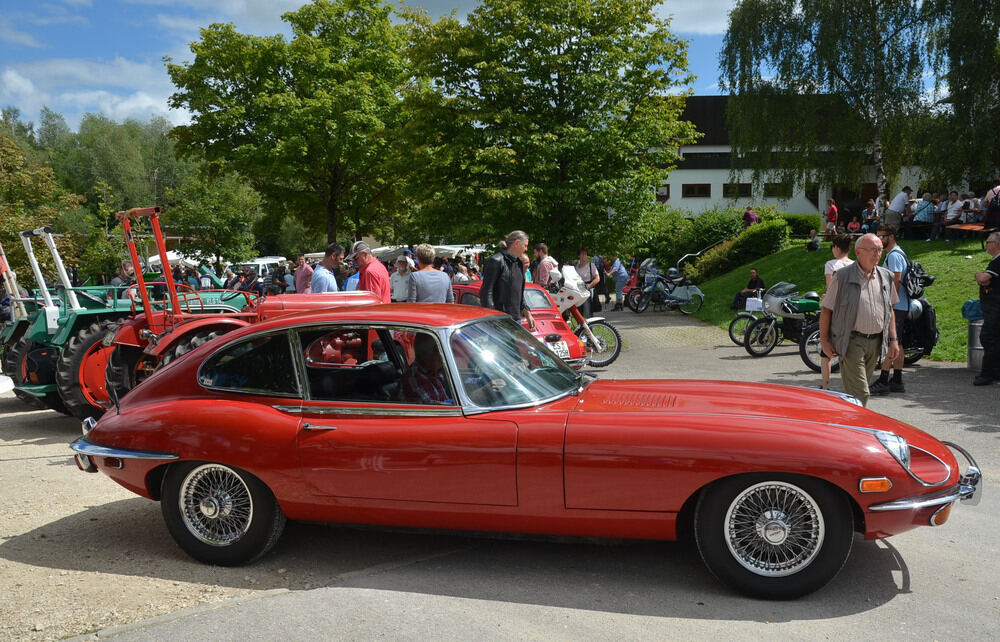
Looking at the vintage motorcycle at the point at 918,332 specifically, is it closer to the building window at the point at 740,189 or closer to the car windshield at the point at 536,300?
the car windshield at the point at 536,300

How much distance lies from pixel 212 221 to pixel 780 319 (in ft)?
99.7

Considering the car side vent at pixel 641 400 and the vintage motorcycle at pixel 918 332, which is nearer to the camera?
the car side vent at pixel 641 400

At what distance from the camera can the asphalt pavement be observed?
3.56 metres

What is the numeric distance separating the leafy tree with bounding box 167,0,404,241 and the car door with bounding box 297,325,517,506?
859 inches

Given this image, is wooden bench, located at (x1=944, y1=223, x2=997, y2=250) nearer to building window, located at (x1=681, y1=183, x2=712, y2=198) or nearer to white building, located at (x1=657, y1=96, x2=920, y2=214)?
white building, located at (x1=657, y1=96, x2=920, y2=214)

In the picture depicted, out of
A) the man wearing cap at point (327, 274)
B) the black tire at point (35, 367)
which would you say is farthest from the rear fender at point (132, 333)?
the man wearing cap at point (327, 274)

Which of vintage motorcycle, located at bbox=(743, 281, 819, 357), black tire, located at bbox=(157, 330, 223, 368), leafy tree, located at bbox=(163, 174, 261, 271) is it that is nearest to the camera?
black tire, located at bbox=(157, 330, 223, 368)

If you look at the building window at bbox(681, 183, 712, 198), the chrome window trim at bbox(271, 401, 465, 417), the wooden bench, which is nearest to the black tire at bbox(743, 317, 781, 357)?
the wooden bench

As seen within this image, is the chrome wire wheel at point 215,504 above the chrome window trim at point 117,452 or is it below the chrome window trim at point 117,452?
below

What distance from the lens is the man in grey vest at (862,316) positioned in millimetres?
6219

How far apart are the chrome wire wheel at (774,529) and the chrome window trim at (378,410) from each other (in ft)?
4.89

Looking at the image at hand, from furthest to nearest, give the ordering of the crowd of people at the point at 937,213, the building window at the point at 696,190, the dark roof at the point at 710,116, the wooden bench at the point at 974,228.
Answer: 1. the dark roof at the point at 710,116
2. the building window at the point at 696,190
3. the wooden bench at the point at 974,228
4. the crowd of people at the point at 937,213

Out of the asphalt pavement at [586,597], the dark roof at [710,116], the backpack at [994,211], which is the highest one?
the dark roof at [710,116]

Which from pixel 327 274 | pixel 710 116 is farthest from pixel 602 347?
pixel 710 116
